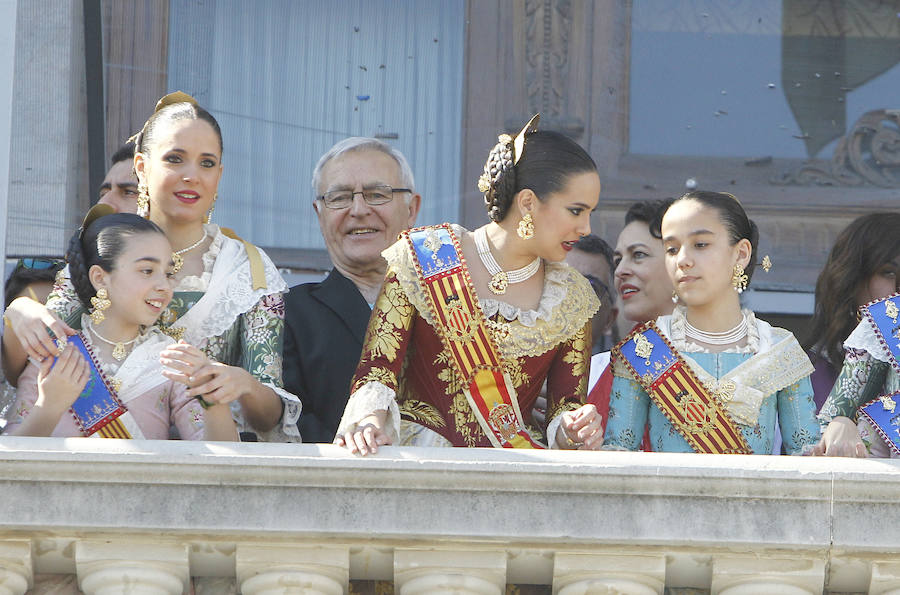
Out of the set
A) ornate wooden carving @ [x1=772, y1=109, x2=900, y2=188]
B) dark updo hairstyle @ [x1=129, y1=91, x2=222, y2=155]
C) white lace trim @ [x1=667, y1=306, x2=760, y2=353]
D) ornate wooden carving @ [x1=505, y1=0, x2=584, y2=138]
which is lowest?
white lace trim @ [x1=667, y1=306, x2=760, y2=353]

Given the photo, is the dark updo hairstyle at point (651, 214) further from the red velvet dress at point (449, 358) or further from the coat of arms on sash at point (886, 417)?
the coat of arms on sash at point (886, 417)

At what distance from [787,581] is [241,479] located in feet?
3.89

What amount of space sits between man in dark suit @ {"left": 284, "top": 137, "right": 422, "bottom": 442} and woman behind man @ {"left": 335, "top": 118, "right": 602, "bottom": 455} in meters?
0.60

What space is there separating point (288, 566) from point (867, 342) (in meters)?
1.71

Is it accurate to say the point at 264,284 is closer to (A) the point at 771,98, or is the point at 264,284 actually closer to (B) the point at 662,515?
(B) the point at 662,515

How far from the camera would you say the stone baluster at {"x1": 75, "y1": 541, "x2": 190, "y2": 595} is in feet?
11.6

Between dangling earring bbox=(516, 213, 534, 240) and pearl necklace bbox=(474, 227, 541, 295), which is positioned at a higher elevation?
dangling earring bbox=(516, 213, 534, 240)

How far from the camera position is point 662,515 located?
11.7 ft

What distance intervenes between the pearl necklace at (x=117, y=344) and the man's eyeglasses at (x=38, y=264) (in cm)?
80

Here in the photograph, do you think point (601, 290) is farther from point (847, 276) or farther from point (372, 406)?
point (372, 406)

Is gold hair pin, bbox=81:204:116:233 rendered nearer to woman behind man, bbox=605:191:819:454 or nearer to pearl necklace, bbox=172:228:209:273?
pearl necklace, bbox=172:228:209:273

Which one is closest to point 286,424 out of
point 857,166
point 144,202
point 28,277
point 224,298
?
point 224,298

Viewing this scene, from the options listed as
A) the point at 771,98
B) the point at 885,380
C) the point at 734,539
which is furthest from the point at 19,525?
the point at 771,98

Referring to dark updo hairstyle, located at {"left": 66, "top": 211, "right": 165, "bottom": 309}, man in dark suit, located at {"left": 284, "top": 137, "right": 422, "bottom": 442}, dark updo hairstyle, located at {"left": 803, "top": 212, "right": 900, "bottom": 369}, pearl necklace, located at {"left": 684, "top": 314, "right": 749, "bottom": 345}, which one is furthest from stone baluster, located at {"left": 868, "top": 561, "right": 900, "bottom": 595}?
dark updo hairstyle, located at {"left": 66, "top": 211, "right": 165, "bottom": 309}
